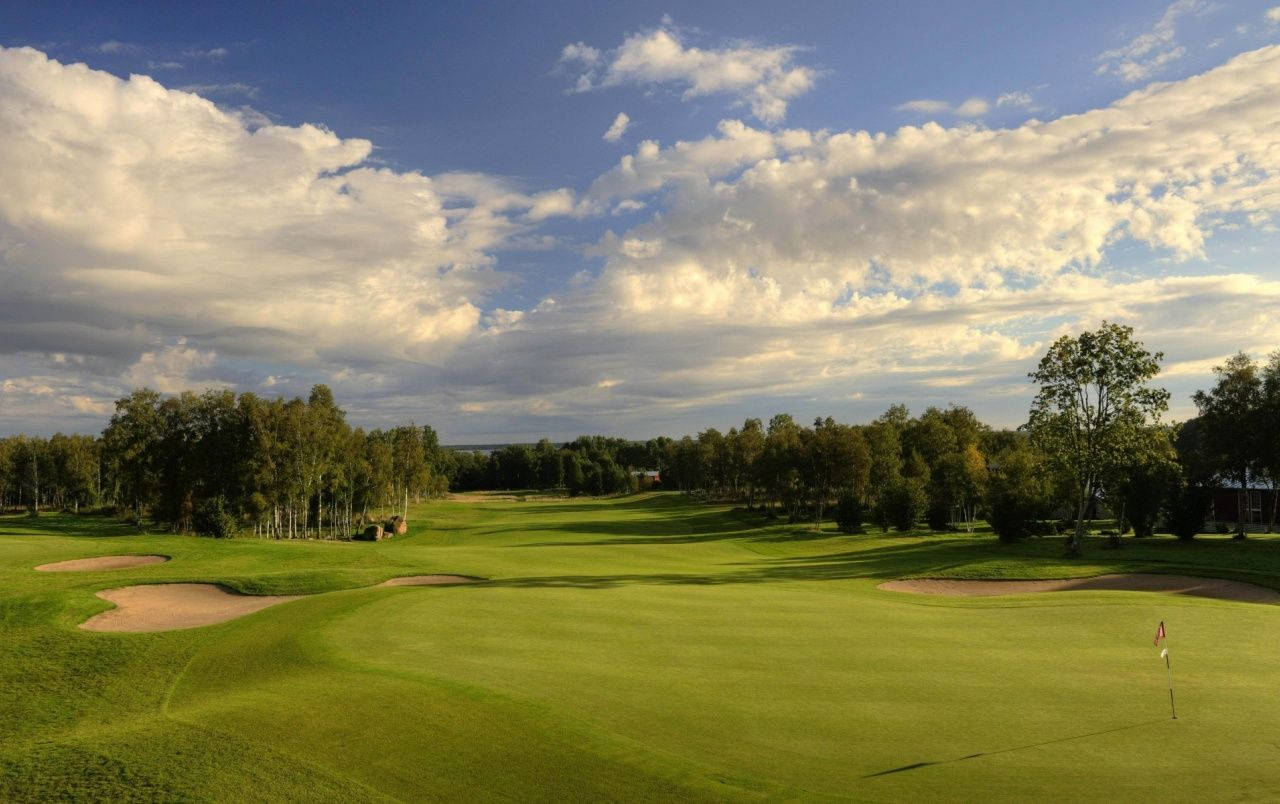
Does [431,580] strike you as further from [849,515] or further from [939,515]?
[939,515]

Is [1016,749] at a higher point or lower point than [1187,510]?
lower

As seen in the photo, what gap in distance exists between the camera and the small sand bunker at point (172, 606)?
81.7 feet

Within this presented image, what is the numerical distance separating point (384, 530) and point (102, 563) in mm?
38938

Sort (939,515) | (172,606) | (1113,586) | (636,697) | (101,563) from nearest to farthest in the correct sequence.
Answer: (636,697) < (172,606) < (1113,586) < (101,563) < (939,515)

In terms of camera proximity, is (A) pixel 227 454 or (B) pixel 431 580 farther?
(A) pixel 227 454

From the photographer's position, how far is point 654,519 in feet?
334

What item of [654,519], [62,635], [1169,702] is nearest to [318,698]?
[62,635]

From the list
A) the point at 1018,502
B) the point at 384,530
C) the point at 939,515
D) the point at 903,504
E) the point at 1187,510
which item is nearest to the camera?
the point at 1187,510

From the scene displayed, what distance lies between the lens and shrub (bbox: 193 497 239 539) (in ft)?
223

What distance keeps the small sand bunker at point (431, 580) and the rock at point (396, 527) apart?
46.3 m

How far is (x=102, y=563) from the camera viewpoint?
3994cm

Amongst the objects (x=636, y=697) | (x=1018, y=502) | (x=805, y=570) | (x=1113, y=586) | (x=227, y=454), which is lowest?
(x=805, y=570)

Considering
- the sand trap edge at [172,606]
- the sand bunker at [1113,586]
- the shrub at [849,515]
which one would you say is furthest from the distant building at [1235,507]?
the sand trap edge at [172,606]

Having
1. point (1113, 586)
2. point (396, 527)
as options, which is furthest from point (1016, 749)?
point (396, 527)
